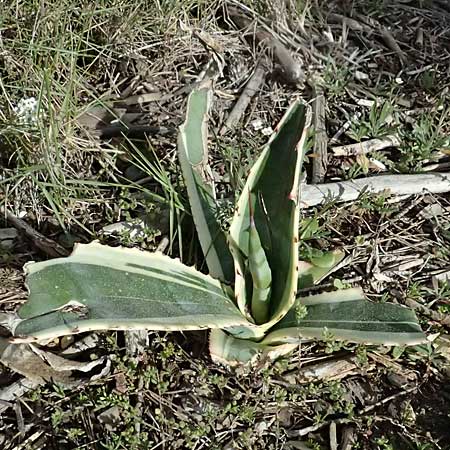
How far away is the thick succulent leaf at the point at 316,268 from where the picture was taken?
60.2 inches

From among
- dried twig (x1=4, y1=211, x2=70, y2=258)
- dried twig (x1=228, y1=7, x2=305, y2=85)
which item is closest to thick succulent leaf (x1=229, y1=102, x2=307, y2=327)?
dried twig (x1=4, y1=211, x2=70, y2=258)

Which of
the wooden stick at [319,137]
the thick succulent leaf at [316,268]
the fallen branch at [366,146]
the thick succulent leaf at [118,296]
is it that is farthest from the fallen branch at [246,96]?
the thick succulent leaf at [118,296]

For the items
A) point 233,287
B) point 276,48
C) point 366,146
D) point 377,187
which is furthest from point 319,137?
point 233,287

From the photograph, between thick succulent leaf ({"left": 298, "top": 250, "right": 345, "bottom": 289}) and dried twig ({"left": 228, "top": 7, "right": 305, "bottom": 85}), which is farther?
dried twig ({"left": 228, "top": 7, "right": 305, "bottom": 85})

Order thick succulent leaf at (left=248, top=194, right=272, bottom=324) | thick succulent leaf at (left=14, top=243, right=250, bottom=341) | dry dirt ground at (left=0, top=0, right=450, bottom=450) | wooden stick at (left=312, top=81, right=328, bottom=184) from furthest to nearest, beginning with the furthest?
wooden stick at (left=312, top=81, right=328, bottom=184), dry dirt ground at (left=0, top=0, right=450, bottom=450), thick succulent leaf at (left=248, top=194, right=272, bottom=324), thick succulent leaf at (left=14, top=243, right=250, bottom=341)

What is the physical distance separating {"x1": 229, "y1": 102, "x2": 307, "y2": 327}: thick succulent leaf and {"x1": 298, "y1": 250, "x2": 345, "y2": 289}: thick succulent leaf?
0.14 m

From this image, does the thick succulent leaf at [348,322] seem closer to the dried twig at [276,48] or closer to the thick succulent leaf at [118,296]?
the thick succulent leaf at [118,296]

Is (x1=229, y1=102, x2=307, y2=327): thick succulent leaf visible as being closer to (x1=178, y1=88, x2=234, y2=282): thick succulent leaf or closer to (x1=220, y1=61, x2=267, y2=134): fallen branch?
(x1=178, y1=88, x2=234, y2=282): thick succulent leaf

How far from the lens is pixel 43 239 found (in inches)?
65.5

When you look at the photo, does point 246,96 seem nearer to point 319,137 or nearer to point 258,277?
point 319,137

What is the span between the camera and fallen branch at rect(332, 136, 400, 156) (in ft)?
6.19

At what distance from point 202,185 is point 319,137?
0.50 m

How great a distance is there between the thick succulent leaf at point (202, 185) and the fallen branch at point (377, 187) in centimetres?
31

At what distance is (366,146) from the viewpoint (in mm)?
1896
